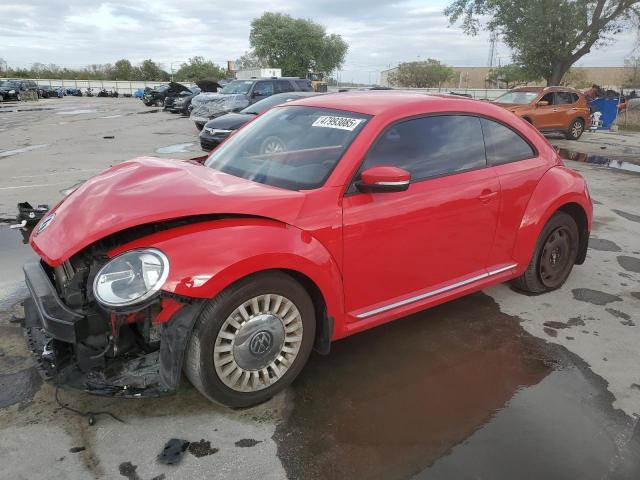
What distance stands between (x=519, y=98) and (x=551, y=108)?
1.06 meters

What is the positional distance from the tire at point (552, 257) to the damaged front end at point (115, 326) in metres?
2.95

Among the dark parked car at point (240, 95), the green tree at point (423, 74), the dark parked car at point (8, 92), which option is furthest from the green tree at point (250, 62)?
the dark parked car at point (240, 95)

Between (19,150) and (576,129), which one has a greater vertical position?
(576,129)

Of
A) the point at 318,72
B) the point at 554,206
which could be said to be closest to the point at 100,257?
the point at 554,206

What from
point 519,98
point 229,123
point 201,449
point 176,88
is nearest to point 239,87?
point 229,123

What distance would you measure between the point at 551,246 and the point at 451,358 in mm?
1583

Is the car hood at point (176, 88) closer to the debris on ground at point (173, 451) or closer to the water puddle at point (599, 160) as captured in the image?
the water puddle at point (599, 160)

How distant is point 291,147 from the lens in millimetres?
3396

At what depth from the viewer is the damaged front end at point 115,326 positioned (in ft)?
7.75

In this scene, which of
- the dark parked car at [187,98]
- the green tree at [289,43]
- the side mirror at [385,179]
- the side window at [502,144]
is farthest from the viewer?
the green tree at [289,43]

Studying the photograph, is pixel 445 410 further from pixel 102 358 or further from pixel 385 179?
pixel 102 358

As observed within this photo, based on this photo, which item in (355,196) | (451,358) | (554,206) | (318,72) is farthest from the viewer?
(318,72)

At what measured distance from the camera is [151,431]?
2.58m

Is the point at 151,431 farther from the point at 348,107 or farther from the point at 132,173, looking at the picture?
the point at 348,107
